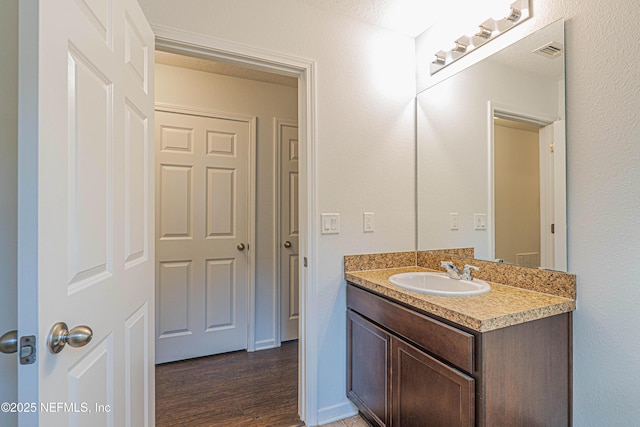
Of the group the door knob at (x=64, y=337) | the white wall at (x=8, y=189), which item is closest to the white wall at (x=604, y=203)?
the door knob at (x=64, y=337)

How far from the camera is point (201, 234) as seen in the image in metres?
2.56

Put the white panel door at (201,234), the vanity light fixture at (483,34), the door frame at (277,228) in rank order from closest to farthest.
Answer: the vanity light fixture at (483,34), the white panel door at (201,234), the door frame at (277,228)

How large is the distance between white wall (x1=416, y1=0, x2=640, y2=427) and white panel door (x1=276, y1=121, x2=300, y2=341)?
81.1 inches

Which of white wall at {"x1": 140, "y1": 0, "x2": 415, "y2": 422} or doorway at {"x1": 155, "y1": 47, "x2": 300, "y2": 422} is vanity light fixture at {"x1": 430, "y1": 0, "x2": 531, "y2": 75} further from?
doorway at {"x1": 155, "y1": 47, "x2": 300, "y2": 422}

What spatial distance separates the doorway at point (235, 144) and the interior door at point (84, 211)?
126cm

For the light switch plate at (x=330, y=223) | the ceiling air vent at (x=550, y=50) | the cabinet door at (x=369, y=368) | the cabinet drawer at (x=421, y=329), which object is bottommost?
the cabinet door at (x=369, y=368)

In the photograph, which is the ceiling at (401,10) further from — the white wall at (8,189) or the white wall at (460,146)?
the white wall at (8,189)

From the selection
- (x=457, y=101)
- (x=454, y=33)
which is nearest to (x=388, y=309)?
(x=457, y=101)

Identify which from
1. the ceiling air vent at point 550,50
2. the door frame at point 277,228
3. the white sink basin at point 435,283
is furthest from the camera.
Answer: the door frame at point 277,228

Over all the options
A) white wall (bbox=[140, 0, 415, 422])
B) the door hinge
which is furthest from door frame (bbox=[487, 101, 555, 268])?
the door hinge

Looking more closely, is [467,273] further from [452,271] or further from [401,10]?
[401,10]

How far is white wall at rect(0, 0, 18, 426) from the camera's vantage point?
853 mm

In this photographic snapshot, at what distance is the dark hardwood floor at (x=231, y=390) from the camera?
176 centimetres

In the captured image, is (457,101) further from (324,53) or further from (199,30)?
(199,30)
